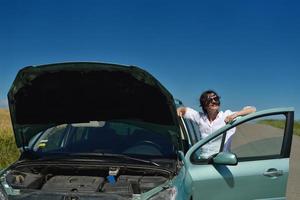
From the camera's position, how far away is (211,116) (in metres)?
5.71

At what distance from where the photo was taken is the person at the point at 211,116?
5359 millimetres

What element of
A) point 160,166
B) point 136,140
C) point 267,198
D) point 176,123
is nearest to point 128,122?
point 136,140

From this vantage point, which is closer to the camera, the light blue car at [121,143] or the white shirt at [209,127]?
the light blue car at [121,143]

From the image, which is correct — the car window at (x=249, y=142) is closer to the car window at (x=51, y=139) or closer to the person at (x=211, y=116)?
the person at (x=211, y=116)

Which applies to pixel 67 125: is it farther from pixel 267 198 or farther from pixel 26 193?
pixel 267 198

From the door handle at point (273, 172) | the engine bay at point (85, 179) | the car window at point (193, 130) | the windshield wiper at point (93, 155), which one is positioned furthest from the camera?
the car window at point (193, 130)

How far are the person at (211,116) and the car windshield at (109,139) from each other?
0.48m

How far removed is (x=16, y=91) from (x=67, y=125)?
959mm

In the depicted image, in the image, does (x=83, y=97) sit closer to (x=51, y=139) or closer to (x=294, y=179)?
(x=51, y=139)

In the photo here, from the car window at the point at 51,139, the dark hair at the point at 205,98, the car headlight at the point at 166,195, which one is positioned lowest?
the car headlight at the point at 166,195

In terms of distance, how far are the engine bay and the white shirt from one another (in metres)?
0.91

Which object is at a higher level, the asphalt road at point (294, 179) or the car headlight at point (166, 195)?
the car headlight at point (166, 195)

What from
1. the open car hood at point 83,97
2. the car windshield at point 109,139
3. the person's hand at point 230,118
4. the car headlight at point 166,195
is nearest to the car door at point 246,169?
the person's hand at point 230,118

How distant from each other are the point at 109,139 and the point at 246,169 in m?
1.55
